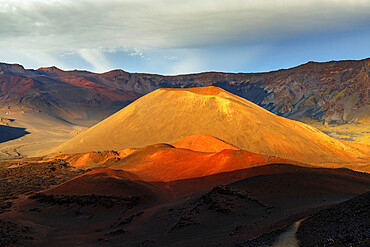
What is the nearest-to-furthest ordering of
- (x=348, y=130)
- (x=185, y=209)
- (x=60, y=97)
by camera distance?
(x=185, y=209), (x=348, y=130), (x=60, y=97)

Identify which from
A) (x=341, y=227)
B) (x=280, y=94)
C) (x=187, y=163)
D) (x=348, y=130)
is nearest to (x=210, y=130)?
(x=187, y=163)

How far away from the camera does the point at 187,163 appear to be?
32.8 m

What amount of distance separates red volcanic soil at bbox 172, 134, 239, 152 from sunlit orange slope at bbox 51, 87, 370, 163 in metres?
5.40

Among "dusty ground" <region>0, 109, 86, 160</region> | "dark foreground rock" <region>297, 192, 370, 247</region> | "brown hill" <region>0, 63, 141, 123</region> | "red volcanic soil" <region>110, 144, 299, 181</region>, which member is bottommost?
"dusty ground" <region>0, 109, 86, 160</region>

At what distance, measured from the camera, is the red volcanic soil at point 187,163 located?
2942 centimetres

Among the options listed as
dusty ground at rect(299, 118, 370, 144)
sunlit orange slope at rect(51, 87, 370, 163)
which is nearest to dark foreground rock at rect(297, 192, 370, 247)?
sunlit orange slope at rect(51, 87, 370, 163)

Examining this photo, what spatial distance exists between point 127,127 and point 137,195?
127 ft

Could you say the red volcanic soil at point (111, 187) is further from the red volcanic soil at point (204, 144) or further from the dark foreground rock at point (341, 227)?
the dark foreground rock at point (341, 227)

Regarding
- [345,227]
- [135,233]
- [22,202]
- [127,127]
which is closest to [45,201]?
[22,202]

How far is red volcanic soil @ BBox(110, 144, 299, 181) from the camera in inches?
1158

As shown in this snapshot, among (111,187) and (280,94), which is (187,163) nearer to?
(111,187)

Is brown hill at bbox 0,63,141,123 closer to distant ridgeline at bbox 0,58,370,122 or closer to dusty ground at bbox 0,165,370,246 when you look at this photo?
distant ridgeline at bbox 0,58,370,122

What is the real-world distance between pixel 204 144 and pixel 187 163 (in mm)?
9984

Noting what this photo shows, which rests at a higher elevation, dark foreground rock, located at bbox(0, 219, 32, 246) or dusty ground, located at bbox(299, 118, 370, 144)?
dark foreground rock, located at bbox(0, 219, 32, 246)
